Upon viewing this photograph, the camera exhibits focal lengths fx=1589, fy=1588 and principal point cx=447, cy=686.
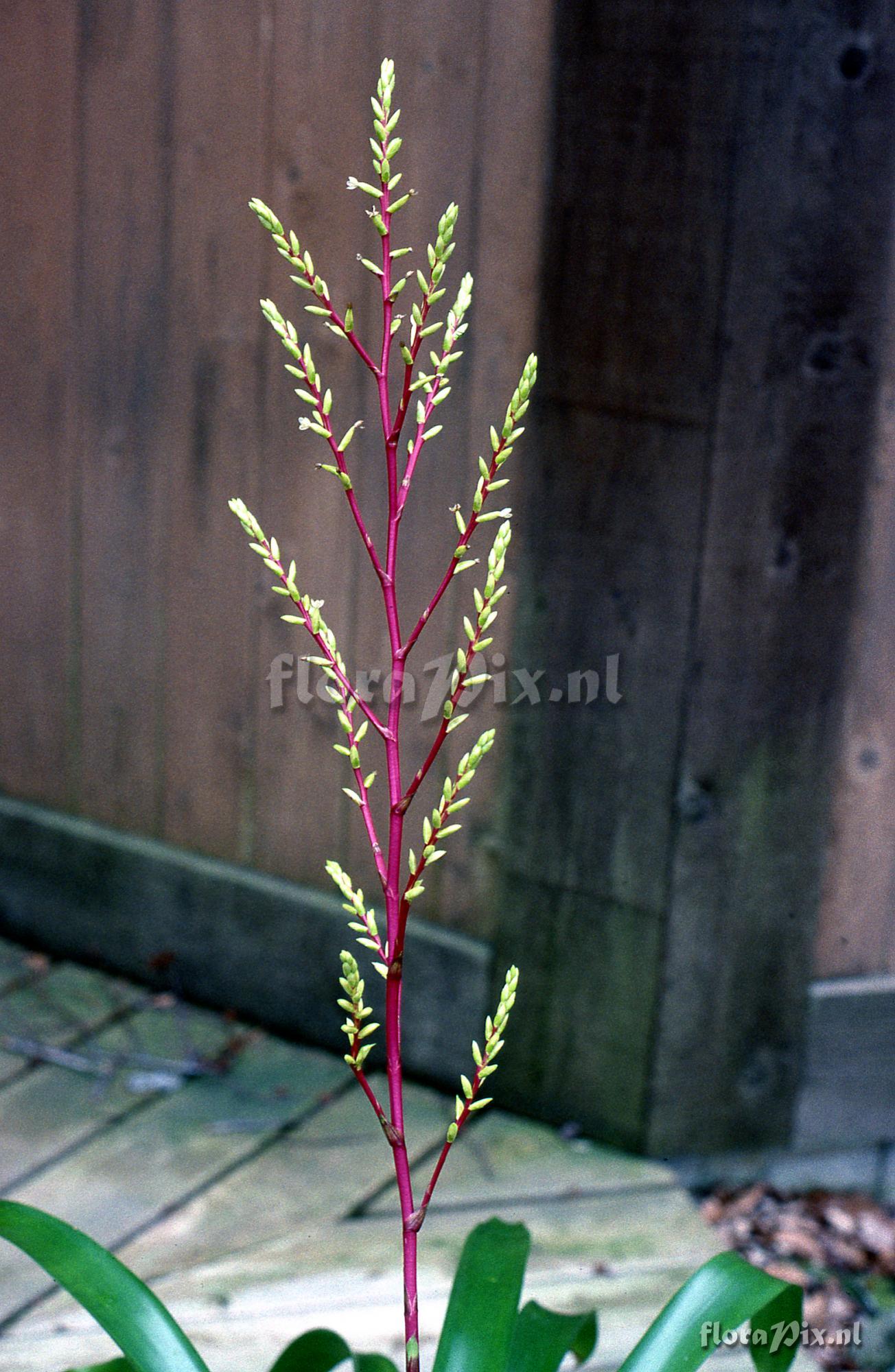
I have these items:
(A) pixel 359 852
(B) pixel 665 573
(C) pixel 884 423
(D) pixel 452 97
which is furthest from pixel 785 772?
(D) pixel 452 97

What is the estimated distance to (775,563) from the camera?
1947mm

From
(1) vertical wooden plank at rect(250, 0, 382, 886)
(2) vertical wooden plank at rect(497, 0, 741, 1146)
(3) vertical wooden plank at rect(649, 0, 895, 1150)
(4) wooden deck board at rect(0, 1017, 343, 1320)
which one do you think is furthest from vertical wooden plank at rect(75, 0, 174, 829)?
(3) vertical wooden plank at rect(649, 0, 895, 1150)

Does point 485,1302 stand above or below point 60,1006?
above

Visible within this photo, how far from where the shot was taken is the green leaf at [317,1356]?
1183 millimetres

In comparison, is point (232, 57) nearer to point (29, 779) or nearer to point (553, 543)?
point (553, 543)

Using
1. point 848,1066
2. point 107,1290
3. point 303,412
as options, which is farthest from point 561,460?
point 107,1290

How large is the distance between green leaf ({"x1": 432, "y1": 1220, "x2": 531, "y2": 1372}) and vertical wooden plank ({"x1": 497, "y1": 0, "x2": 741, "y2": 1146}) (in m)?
0.86

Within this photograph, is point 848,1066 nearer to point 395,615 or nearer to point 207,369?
point 207,369

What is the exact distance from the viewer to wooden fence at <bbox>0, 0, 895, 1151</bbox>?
188 centimetres

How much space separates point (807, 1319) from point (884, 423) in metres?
1.13

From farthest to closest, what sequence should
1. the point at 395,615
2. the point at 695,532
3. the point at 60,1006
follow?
the point at 60,1006 → the point at 695,532 → the point at 395,615

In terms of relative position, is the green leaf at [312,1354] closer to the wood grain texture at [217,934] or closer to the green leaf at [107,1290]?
the green leaf at [107,1290]

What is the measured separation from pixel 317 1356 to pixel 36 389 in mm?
1761

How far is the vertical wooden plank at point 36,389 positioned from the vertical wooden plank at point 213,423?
21 centimetres
